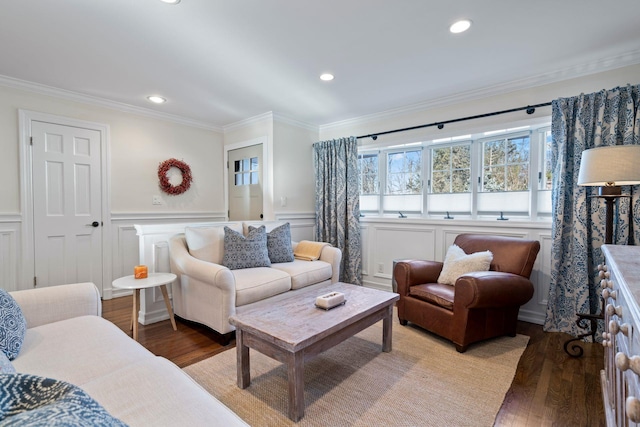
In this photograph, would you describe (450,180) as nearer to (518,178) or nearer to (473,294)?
(518,178)

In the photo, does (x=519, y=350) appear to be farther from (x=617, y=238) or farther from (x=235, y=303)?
(x=235, y=303)

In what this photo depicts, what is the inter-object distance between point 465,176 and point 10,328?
3841mm

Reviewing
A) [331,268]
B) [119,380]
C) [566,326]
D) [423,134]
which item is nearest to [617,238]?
[566,326]

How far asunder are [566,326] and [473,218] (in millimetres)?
1283

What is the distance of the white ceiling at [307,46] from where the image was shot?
6.36ft

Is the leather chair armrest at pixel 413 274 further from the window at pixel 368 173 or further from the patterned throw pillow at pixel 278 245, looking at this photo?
the window at pixel 368 173

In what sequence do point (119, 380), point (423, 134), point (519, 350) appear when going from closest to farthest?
point (119, 380)
point (519, 350)
point (423, 134)

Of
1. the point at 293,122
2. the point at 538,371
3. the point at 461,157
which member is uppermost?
the point at 293,122

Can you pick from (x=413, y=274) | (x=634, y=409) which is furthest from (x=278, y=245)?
(x=634, y=409)

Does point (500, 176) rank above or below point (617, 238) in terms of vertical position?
above

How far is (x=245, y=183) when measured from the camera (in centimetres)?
454

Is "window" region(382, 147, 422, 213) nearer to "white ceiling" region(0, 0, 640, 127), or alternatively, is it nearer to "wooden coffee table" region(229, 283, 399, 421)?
"white ceiling" region(0, 0, 640, 127)

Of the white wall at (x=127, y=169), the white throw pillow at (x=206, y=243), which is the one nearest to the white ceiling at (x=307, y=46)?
the white wall at (x=127, y=169)

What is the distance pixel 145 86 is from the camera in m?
3.18
